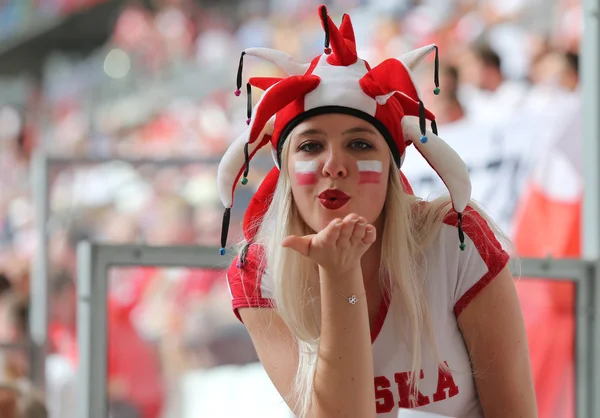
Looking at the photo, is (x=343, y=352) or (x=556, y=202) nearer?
(x=343, y=352)

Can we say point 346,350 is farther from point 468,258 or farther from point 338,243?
point 468,258

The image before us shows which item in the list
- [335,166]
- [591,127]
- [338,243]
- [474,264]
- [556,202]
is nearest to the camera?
[338,243]

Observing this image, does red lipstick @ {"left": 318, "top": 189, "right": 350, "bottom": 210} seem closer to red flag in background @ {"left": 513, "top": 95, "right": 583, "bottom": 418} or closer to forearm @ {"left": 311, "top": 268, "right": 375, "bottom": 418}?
forearm @ {"left": 311, "top": 268, "right": 375, "bottom": 418}

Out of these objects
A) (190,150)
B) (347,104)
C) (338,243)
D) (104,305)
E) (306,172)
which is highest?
(190,150)

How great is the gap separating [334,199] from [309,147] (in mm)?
126

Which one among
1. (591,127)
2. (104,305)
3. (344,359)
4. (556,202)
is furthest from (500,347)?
(556,202)

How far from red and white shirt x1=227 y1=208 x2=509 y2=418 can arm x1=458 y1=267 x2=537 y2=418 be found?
0.08ft

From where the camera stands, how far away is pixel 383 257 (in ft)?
6.08

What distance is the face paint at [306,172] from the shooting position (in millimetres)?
1766

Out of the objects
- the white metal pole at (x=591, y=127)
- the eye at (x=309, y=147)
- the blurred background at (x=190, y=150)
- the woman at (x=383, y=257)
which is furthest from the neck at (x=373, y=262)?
the white metal pole at (x=591, y=127)

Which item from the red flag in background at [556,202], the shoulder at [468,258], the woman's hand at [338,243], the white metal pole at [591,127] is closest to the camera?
the woman's hand at [338,243]

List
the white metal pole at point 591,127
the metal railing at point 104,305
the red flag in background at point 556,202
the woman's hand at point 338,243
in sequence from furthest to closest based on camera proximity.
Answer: the red flag in background at point 556,202
the white metal pole at point 591,127
the metal railing at point 104,305
the woman's hand at point 338,243

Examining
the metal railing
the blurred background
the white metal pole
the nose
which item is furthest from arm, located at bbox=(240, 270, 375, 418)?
the white metal pole

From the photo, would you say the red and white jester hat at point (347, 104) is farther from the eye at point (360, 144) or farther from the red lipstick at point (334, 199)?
the red lipstick at point (334, 199)
